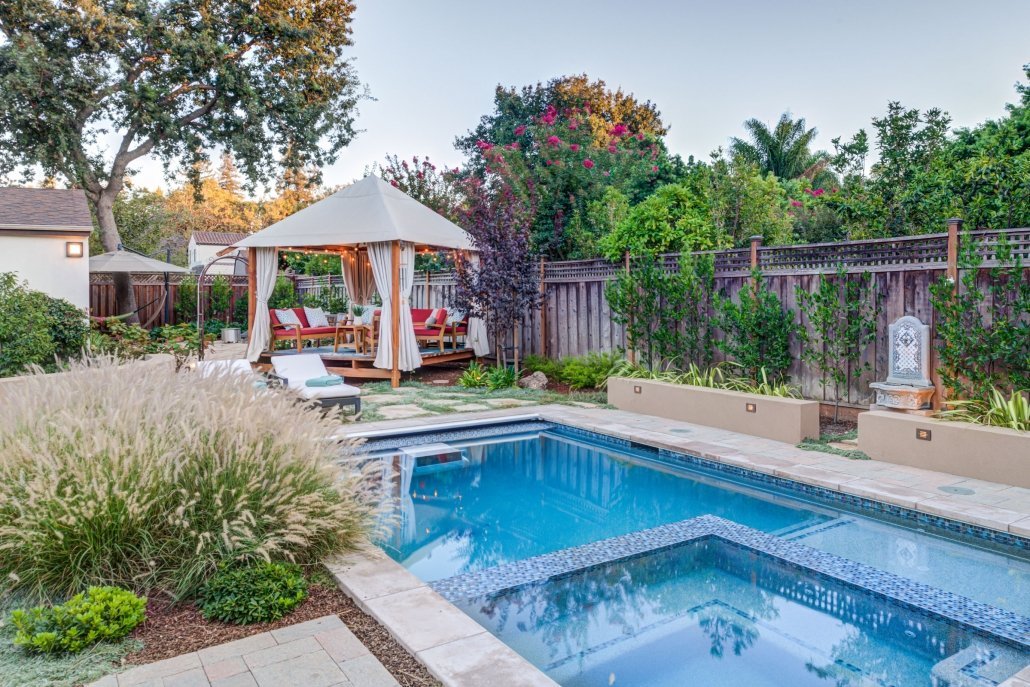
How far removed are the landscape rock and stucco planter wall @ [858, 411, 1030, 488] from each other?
5.10 metres

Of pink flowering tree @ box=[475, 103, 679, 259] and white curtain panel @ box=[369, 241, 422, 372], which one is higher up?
pink flowering tree @ box=[475, 103, 679, 259]

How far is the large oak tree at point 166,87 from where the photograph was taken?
1549 cm

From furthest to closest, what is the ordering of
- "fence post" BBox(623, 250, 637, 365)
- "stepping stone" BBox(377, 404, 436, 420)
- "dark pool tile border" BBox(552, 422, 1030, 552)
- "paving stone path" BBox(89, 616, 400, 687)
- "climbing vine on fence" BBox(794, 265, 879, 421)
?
"fence post" BBox(623, 250, 637, 365) < "stepping stone" BBox(377, 404, 436, 420) < "climbing vine on fence" BBox(794, 265, 879, 421) < "dark pool tile border" BBox(552, 422, 1030, 552) < "paving stone path" BBox(89, 616, 400, 687)

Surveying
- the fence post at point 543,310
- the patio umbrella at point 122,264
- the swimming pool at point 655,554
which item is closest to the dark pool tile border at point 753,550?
the swimming pool at point 655,554

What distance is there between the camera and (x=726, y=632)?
3.28m

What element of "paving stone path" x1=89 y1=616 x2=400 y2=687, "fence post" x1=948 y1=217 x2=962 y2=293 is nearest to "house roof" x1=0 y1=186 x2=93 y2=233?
"paving stone path" x1=89 y1=616 x2=400 y2=687

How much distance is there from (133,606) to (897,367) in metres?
6.17

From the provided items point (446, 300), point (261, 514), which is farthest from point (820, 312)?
point (446, 300)

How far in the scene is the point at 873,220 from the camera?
8781 millimetres

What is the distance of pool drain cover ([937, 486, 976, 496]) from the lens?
4871 mm

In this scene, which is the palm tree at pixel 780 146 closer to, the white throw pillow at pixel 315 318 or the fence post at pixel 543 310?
the fence post at pixel 543 310

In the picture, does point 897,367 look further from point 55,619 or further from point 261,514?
point 55,619

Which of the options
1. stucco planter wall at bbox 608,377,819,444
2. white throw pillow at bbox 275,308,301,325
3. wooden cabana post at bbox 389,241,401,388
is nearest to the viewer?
stucco planter wall at bbox 608,377,819,444

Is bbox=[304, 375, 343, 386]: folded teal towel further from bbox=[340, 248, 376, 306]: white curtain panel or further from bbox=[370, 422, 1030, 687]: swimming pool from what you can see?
bbox=[340, 248, 376, 306]: white curtain panel
